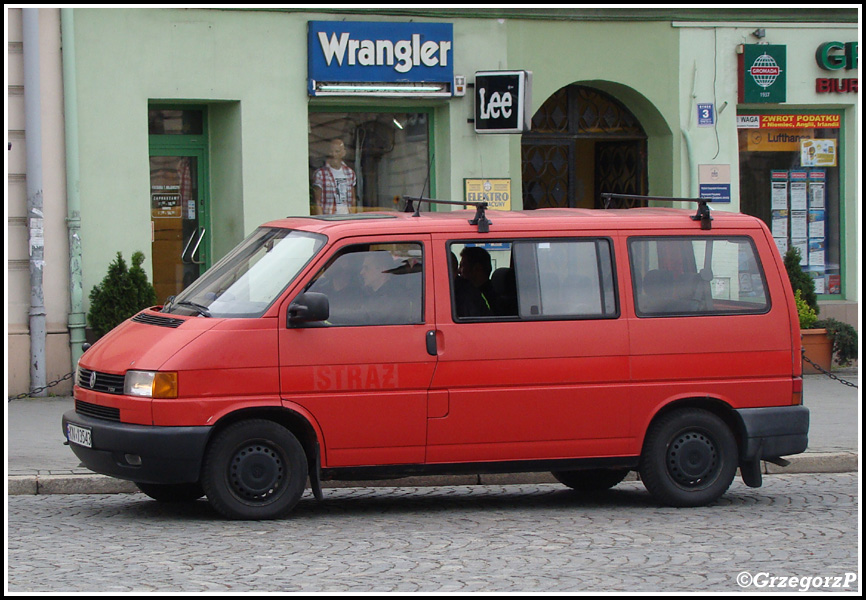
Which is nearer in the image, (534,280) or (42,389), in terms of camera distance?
(534,280)

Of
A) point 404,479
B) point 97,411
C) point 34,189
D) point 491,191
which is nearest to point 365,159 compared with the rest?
point 491,191

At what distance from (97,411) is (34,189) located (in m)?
6.11

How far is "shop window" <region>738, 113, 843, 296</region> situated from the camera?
1714cm

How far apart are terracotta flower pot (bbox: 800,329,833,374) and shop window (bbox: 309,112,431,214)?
5.10 meters

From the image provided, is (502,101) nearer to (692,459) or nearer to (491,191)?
(491,191)

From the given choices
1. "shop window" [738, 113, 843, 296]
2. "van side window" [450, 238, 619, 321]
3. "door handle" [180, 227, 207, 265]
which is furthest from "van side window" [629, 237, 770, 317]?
"shop window" [738, 113, 843, 296]

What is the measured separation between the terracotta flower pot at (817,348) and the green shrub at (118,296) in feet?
26.5

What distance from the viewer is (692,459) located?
29.1 feet

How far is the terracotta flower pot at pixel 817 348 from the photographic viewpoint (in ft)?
53.4

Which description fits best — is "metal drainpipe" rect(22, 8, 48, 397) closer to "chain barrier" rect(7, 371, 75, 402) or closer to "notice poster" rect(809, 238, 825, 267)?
"chain barrier" rect(7, 371, 75, 402)

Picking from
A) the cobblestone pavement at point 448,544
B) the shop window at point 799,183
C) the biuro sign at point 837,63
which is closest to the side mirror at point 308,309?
the cobblestone pavement at point 448,544

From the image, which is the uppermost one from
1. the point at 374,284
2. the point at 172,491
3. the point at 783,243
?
the point at 783,243

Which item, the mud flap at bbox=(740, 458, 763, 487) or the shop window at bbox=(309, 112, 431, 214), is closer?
the mud flap at bbox=(740, 458, 763, 487)

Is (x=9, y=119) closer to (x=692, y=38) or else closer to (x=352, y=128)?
(x=352, y=128)
